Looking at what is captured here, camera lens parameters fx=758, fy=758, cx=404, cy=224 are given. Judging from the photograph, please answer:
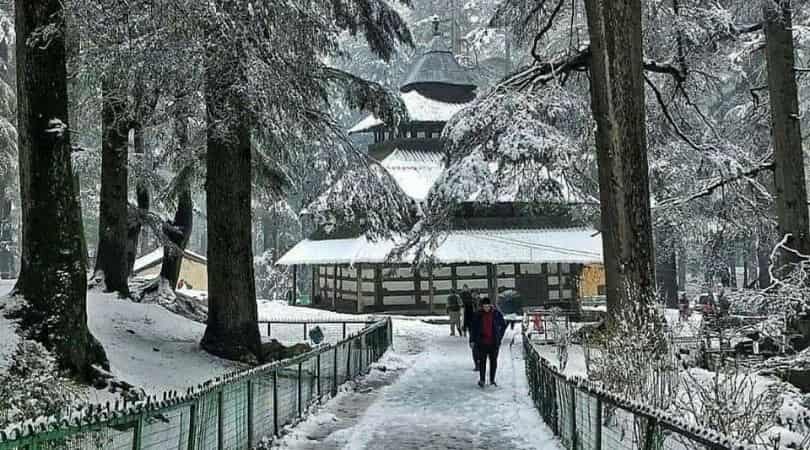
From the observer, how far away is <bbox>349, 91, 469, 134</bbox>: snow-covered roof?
32875 mm

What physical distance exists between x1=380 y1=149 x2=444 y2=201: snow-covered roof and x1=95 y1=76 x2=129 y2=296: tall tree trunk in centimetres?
1473

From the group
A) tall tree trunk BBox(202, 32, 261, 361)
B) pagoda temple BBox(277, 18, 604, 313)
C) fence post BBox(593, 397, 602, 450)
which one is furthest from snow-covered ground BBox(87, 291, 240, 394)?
pagoda temple BBox(277, 18, 604, 313)

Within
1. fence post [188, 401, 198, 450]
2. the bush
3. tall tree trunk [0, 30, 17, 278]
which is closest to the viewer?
fence post [188, 401, 198, 450]

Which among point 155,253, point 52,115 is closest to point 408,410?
point 52,115

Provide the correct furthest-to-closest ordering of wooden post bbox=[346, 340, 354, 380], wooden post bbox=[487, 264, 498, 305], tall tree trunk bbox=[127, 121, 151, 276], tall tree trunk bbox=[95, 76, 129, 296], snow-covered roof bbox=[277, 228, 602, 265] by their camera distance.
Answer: wooden post bbox=[487, 264, 498, 305] < snow-covered roof bbox=[277, 228, 602, 265] < tall tree trunk bbox=[127, 121, 151, 276] < tall tree trunk bbox=[95, 76, 129, 296] < wooden post bbox=[346, 340, 354, 380]

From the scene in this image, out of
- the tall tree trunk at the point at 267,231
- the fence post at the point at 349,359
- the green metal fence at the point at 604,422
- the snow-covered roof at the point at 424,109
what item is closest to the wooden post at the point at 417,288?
the snow-covered roof at the point at 424,109

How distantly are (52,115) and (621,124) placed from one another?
744 cm

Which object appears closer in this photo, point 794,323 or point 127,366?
point 127,366

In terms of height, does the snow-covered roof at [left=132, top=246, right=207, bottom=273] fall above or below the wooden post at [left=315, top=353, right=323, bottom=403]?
above

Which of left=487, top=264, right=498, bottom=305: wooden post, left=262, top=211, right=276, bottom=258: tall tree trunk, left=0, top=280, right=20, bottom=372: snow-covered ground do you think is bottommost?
left=0, top=280, right=20, bottom=372: snow-covered ground

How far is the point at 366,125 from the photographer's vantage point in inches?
1372

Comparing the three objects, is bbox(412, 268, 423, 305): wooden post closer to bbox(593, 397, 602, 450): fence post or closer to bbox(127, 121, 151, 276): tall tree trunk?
bbox(127, 121, 151, 276): tall tree trunk

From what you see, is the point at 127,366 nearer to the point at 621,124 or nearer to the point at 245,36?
the point at 245,36

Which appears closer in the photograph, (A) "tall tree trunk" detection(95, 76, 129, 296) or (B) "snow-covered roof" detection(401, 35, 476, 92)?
(A) "tall tree trunk" detection(95, 76, 129, 296)
